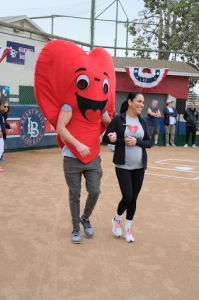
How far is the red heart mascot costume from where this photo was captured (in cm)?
381

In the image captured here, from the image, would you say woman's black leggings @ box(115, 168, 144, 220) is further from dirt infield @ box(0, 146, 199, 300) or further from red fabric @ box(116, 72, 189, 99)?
red fabric @ box(116, 72, 189, 99)

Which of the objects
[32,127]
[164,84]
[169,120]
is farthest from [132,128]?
[164,84]

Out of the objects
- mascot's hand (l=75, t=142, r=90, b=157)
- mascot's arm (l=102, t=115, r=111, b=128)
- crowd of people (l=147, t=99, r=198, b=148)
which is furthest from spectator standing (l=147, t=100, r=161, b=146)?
mascot's hand (l=75, t=142, r=90, b=157)

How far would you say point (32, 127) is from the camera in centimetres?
1168

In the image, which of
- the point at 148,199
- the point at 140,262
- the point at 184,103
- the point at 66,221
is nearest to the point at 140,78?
the point at 184,103

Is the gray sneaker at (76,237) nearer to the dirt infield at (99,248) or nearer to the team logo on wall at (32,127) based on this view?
the dirt infield at (99,248)

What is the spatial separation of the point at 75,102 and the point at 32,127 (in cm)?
807

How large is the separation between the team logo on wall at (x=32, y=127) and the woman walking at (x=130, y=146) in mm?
7700

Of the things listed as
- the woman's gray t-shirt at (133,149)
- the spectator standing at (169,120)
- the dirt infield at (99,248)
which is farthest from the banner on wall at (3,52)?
the spectator standing at (169,120)

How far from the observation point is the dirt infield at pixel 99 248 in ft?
10.0

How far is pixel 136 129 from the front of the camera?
409cm

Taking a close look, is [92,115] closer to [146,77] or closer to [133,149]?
[133,149]

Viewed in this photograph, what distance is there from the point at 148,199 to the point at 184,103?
1140cm

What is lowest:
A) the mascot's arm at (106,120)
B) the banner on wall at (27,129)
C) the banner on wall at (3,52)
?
the banner on wall at (27,129)
